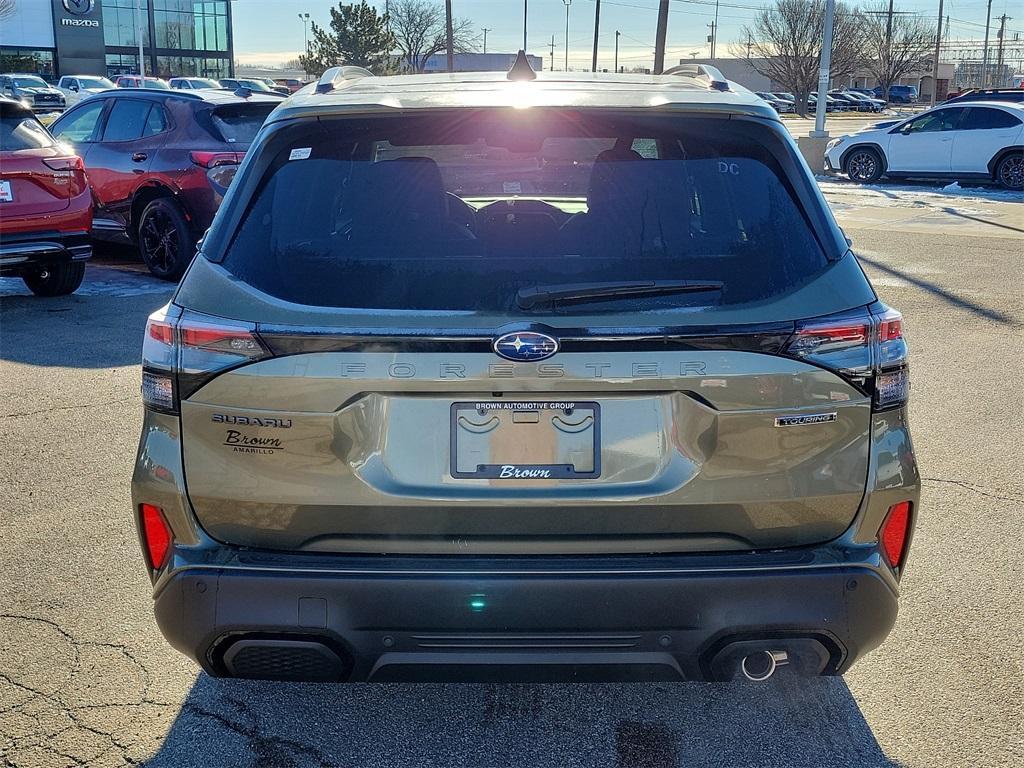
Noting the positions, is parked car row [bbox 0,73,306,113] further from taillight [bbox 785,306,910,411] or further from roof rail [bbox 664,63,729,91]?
taillight [bbox 785,306,910,411]

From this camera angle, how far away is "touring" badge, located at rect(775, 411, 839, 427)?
2525mm

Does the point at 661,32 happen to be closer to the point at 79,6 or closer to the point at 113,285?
the point at 113,285

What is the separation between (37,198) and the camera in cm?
892

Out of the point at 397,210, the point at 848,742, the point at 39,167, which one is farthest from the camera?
the point at 39,167

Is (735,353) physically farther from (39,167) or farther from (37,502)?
(39,167)

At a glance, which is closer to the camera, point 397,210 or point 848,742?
point 397,210

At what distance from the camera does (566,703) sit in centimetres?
329

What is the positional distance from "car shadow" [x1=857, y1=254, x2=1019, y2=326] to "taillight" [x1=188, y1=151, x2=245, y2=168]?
5727 mm

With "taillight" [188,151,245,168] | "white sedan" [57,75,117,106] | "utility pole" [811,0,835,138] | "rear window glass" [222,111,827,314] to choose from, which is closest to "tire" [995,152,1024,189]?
"utility pole" [811,0,835,138]

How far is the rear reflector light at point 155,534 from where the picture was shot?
8.79 ft

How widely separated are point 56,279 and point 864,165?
730 inches

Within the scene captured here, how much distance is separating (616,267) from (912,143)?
22068 mm

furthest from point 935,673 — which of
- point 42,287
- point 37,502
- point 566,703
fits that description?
point 42,287

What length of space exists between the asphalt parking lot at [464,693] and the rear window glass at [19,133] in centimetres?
413
